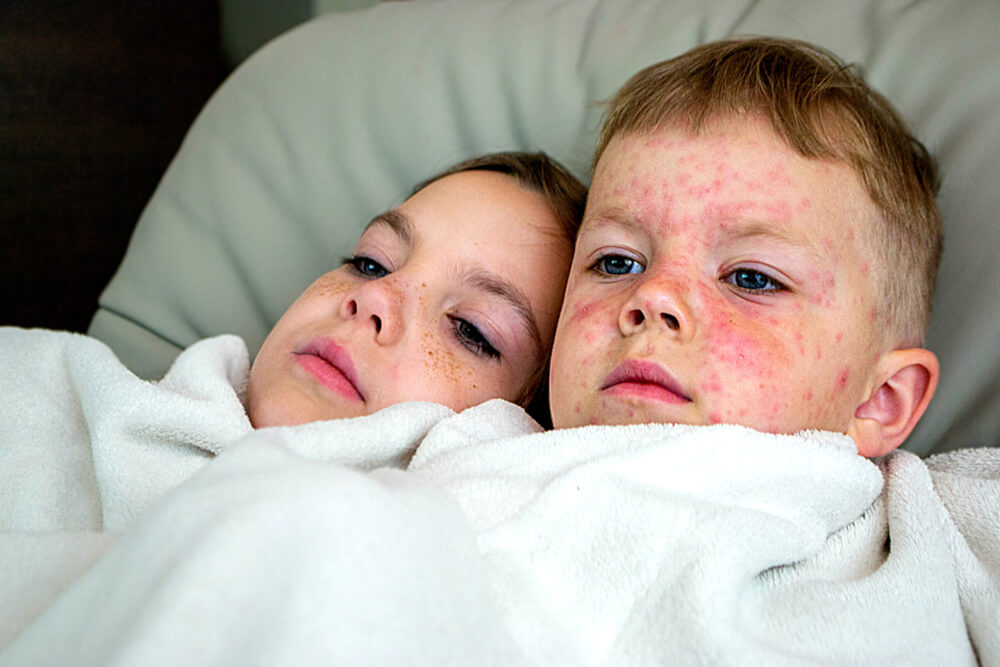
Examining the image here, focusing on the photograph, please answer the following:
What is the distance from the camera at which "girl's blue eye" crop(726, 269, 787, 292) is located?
28.3 inches

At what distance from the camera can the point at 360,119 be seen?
1.25m

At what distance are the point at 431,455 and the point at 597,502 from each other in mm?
177

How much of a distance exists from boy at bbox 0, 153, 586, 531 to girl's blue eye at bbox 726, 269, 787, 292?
0.26m

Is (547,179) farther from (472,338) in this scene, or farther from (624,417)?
(624,417)

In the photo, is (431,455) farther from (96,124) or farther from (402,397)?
(96,124)

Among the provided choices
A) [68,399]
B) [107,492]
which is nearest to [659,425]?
[107,492]

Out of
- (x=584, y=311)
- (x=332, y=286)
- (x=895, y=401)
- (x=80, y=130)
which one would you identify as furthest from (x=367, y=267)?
(x=80, y=130)

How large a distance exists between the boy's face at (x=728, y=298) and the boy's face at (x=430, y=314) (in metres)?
0.13

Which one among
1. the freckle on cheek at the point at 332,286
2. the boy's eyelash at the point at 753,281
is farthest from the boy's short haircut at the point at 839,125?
the freckle on cheek at the point at 332,286

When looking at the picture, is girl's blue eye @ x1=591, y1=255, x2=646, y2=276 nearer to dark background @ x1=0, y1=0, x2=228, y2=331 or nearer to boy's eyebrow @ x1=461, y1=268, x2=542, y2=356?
boy's eyebrow @ x1=461, y1=268, x2=542, y2=356

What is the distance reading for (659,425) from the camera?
2.11 feet

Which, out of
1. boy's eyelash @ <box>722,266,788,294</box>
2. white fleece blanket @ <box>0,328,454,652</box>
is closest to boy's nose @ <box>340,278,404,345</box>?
white fleece blanket @ <box>0,328,454,652</box>

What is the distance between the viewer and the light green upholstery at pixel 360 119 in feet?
3.62

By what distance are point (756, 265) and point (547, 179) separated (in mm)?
392
